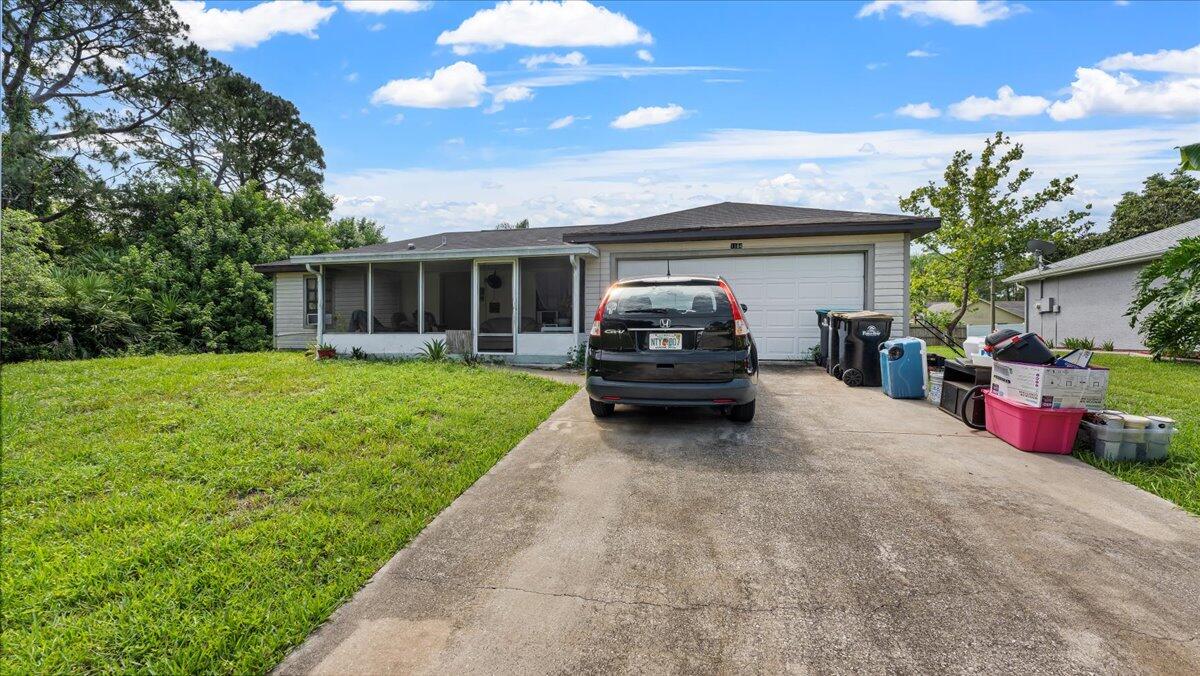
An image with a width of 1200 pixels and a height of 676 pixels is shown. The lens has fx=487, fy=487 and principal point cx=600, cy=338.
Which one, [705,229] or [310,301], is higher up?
[705,229]

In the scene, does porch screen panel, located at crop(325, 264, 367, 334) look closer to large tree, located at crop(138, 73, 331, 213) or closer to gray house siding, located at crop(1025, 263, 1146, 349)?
large tree, located at crop(138, 73, 331, 213)

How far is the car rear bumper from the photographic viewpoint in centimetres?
450

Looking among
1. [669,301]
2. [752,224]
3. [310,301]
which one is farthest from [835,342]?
[310,301]

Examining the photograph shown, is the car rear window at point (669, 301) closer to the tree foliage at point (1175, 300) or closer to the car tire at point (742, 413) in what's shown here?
the car tire at point (742, 413)

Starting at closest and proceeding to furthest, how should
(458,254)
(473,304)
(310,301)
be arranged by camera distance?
(458,254)
(473,304)
(310,301)

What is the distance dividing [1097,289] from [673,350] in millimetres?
18035

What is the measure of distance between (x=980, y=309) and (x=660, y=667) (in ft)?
168

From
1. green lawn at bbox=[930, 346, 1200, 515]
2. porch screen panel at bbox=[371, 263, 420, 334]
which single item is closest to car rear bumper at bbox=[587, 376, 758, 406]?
green lawn at bbox=[930, 346, 1200, 515]

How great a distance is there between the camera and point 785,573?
242 centimetres

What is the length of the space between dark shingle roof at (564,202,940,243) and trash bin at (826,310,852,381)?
6.45 ft

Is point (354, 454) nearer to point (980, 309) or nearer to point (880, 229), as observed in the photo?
point (880, 229)

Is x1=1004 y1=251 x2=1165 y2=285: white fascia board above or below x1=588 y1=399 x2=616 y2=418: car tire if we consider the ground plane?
above

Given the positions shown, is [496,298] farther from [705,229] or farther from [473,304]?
[705,229]

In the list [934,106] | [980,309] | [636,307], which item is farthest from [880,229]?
[980,309]
